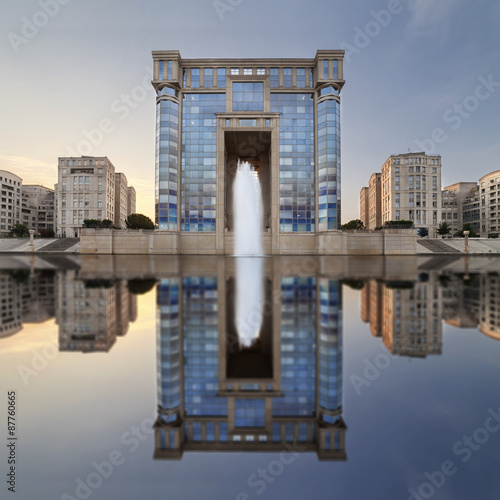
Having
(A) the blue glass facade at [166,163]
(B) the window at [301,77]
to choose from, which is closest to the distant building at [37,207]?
(A) the blue glass facade at [166,163]

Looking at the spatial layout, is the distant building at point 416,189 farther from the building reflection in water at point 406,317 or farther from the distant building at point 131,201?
the distant building at point 131,201

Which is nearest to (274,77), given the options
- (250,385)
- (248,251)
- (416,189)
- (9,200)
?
(248,251)

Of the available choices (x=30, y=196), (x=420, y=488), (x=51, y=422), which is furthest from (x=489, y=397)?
(x=30, y=196)

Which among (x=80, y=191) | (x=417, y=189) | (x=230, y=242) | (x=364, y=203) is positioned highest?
(x=364, y=203)

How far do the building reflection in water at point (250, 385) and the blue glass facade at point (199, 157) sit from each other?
120 ft

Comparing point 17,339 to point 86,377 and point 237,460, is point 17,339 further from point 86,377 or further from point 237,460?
point 237,460

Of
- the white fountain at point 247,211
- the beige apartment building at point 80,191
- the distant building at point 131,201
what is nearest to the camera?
the white fountain at point 247,211

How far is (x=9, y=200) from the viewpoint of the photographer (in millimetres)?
108812

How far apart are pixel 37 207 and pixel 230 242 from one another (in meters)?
125

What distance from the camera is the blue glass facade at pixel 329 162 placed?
128 ft

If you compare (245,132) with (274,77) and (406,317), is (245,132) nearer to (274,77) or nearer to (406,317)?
(274,77)

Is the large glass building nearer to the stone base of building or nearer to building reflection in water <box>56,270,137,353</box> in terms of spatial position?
the stone base of building

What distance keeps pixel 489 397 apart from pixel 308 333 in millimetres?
2235

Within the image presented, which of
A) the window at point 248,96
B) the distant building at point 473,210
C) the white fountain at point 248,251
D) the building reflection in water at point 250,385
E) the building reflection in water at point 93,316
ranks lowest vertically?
the building reflection in water at point 250,385
